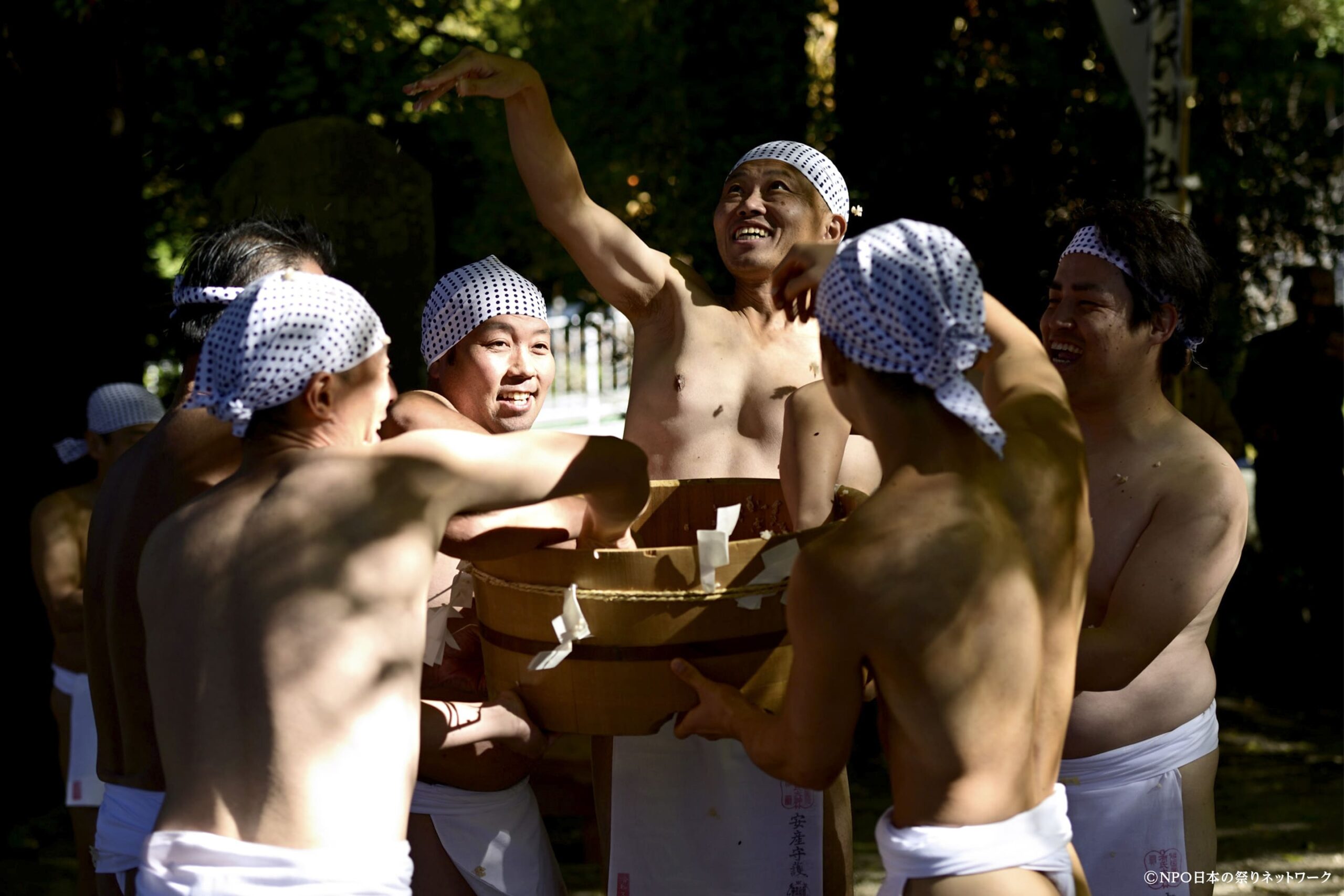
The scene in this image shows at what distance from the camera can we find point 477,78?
360cm

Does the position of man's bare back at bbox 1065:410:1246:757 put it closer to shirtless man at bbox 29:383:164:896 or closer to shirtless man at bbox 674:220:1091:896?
shirtless man at bbox 674:220:1091:896

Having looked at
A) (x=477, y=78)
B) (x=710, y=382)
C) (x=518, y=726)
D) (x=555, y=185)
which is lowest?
(x=518, y=726)

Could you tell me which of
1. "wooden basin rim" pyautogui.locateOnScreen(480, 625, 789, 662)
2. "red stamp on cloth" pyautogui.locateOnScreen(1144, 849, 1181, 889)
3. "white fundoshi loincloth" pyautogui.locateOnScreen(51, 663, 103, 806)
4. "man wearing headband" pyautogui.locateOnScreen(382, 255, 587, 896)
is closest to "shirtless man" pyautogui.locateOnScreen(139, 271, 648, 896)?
"wooden basin rim" pyautogui.locateOnScreen(480, 625, 789, 662)

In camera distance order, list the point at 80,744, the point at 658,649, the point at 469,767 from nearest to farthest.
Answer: the point at 658,649 < the point at 469,767 < the point at 80,744

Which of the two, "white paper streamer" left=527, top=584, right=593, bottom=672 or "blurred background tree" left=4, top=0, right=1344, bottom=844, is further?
"blurred background tree" left=4, top=0, right=1344, bottom=844

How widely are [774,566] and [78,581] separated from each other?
12.0 feet

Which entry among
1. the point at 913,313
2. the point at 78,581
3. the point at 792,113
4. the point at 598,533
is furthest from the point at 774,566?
the point at 792,113

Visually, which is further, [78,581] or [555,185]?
[78,581]

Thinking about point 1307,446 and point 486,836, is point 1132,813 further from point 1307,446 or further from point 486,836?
point 1307,446

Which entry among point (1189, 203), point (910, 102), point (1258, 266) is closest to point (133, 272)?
point (910, 102)

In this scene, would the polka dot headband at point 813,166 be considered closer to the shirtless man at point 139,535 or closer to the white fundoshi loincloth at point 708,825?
the shirtless man at point 139,535

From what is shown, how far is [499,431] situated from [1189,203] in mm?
5161

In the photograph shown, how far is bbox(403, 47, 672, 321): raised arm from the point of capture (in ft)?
11.6

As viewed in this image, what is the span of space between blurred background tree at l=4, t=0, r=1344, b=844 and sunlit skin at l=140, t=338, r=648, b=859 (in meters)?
4.07
